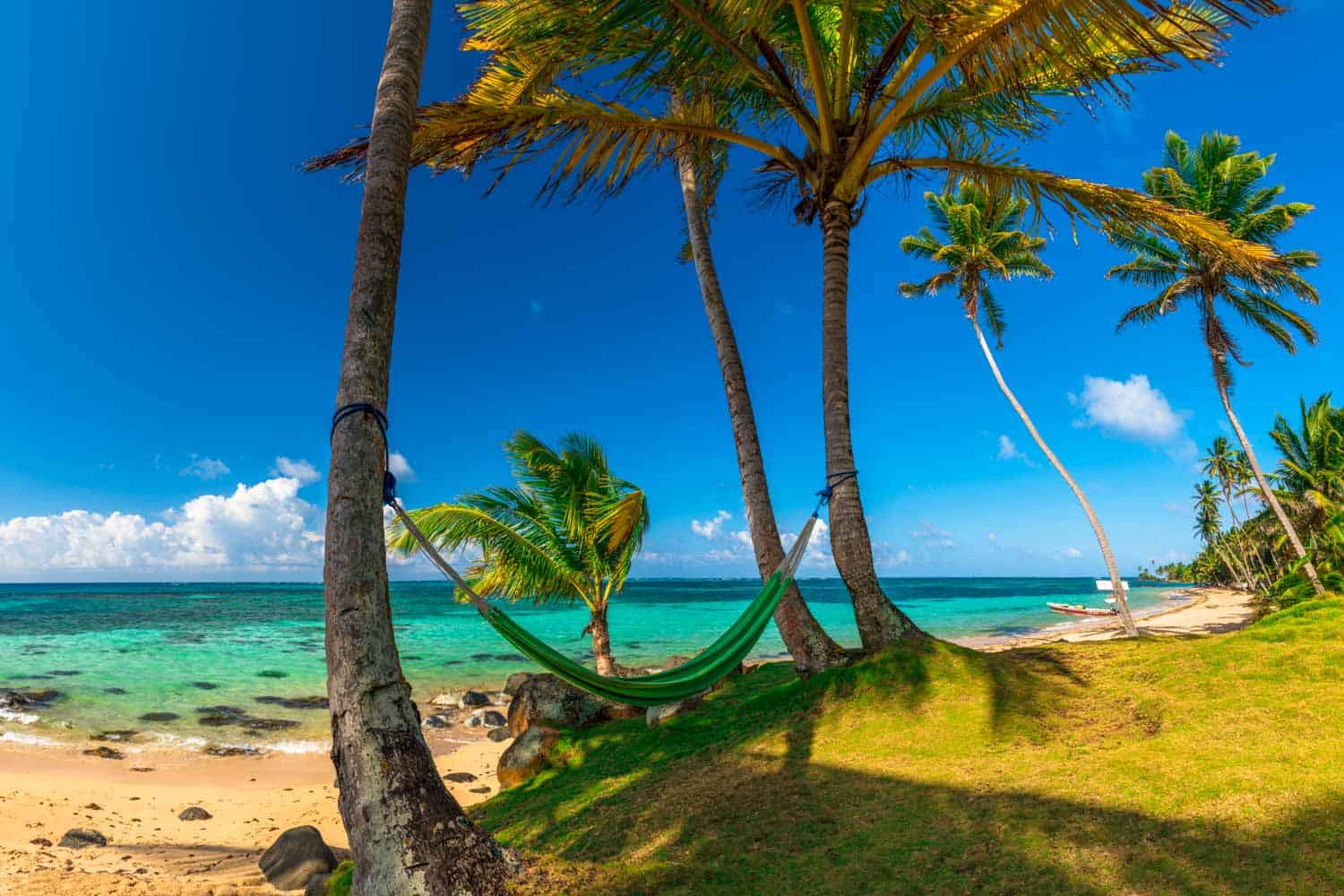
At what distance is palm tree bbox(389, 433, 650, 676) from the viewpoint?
7.23 m

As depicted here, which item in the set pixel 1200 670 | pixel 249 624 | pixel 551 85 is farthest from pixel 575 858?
pixel 249 624

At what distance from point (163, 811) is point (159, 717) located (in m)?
4.37

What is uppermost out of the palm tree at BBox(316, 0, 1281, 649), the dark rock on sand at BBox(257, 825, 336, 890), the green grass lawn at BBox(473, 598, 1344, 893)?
the palm tree at BBox(316, 0, 1281, 649)

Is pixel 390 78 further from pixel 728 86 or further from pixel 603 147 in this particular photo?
pixel 728 86

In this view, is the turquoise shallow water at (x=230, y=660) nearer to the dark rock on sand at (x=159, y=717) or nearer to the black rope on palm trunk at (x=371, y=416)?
the dark rock on sand at (x=159, y=717)

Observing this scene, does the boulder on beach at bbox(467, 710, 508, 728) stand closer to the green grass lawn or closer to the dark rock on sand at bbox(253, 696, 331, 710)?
the dark rock on sand at bbox(253, 696, 331, 710)

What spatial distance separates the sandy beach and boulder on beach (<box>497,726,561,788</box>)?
26.9 inches

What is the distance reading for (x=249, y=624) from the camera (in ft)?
78.9

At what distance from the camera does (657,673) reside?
3189mm

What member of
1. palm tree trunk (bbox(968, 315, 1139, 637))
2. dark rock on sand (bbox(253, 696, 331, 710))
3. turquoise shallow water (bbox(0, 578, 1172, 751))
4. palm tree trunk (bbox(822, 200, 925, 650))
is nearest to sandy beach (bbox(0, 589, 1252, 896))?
turquoise shallow water (bbox(0, 578, 1172, 751))

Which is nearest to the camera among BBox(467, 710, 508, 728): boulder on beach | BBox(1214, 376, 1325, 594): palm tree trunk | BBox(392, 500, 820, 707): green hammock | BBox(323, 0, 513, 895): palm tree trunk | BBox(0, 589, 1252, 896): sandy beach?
BBox(323, 0, 513, 895): palm tree trunk

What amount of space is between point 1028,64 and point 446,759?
25.7 ft

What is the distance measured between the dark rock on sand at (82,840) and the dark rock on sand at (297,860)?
132 cm

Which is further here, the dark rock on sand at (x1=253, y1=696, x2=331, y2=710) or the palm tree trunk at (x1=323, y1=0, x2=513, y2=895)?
the dark rock on sand at (x1=253, y1=696, x2=331, y2=710)
